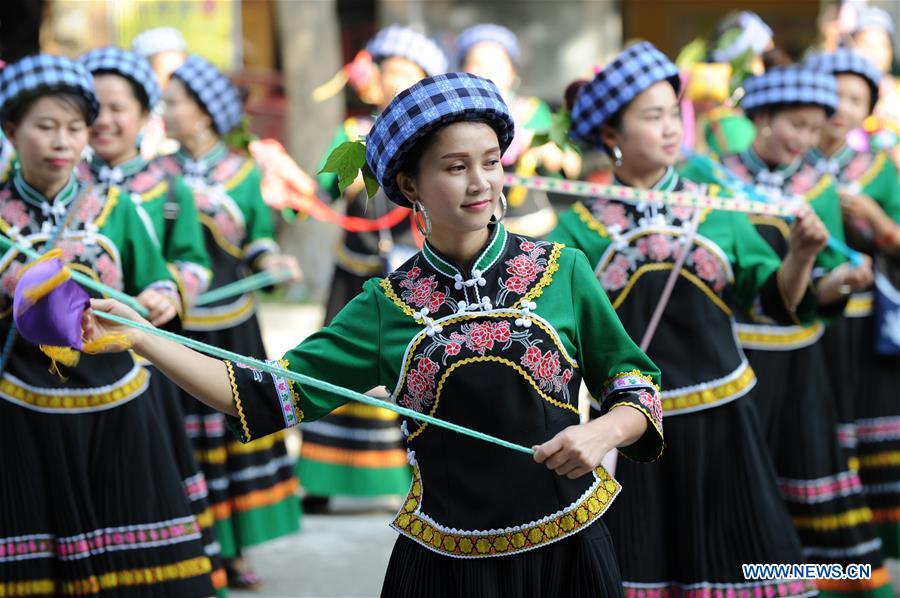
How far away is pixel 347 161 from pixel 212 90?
3230 mm

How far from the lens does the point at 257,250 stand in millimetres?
6352

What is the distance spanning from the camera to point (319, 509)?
7500mm

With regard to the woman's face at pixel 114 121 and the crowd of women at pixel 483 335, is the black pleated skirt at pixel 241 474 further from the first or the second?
the woman's face at pixel 114 121

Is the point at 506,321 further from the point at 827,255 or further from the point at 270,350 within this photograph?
the point at 270,350

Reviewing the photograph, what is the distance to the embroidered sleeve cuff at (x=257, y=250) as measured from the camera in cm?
632

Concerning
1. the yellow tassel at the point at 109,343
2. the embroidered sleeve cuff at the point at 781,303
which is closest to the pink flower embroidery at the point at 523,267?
the yellow tassel at the point at 109,343

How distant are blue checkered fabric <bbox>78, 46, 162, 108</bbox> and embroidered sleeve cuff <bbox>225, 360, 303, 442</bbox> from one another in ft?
8.31

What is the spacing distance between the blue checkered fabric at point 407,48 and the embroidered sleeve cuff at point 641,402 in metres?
4.11

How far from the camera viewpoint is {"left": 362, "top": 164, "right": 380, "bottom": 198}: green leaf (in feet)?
11.2

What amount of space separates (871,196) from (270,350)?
6721 millimetres

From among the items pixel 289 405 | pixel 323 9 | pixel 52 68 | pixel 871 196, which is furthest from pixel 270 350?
pixel 289 405

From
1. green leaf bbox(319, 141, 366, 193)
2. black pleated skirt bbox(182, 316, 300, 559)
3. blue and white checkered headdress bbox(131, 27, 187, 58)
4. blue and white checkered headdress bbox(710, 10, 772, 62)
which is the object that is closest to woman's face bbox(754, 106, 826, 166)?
blue and white checkered headdress bbox(710, 10, 772, 62)

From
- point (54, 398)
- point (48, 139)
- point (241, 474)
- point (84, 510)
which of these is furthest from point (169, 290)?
point (241, 474)

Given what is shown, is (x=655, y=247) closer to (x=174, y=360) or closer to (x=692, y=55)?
(x=174, y=360)
